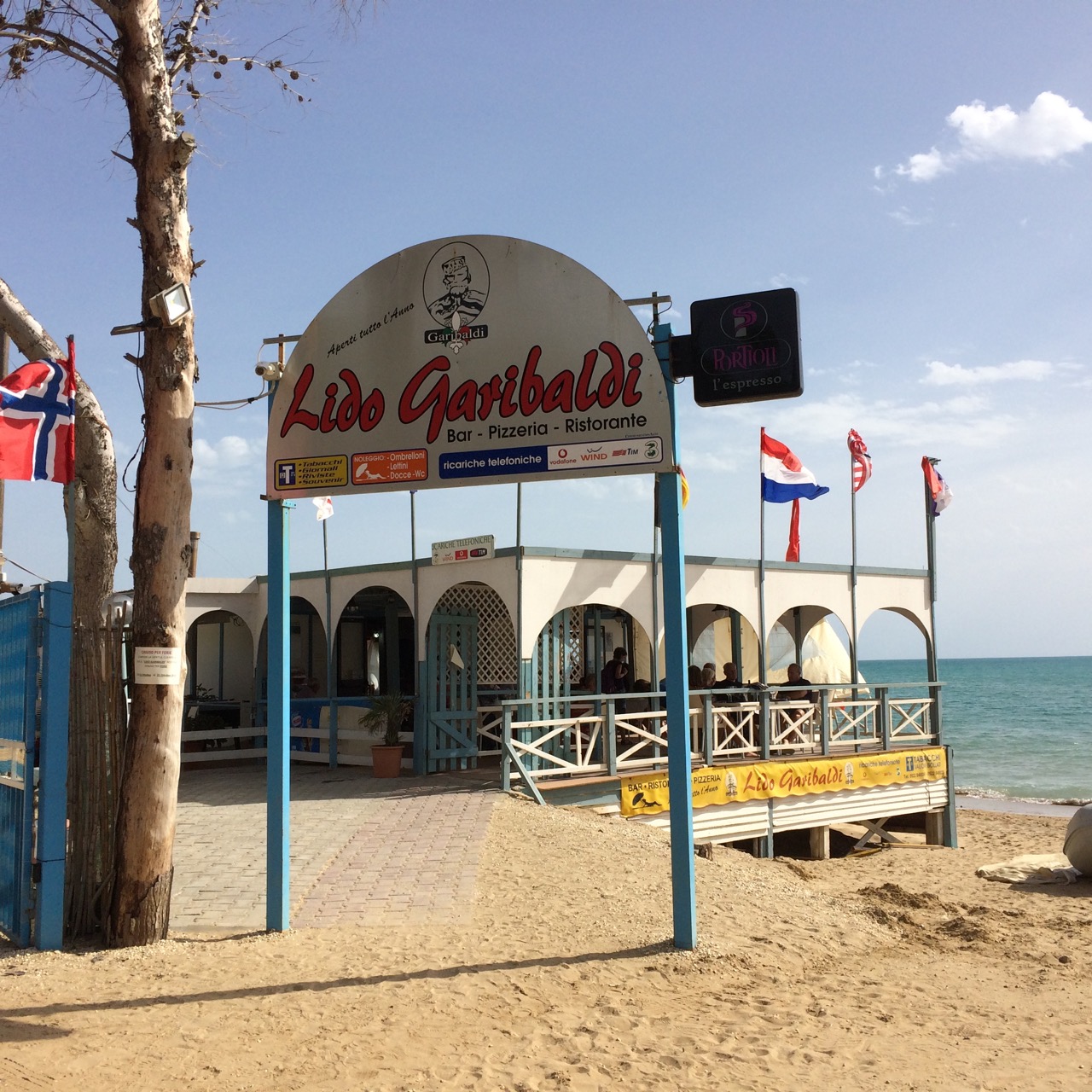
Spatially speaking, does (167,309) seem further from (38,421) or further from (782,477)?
(782,477)

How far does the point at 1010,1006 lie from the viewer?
5.72 meters

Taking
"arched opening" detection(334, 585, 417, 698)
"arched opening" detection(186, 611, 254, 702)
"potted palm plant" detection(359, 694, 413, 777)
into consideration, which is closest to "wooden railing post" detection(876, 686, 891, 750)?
"potted palm plant" detection(359, 694, 413, 777)

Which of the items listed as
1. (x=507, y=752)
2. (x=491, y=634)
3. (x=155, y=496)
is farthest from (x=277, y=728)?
(x=491, y=634)

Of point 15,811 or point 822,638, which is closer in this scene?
point 15,811

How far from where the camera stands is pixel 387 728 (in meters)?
13.9

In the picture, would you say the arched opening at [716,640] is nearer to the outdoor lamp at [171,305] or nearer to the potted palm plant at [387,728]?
Answer: the potted palm plant at [387,728]

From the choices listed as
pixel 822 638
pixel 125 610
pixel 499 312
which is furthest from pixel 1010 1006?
pixel 822 638

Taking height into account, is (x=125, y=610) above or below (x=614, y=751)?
above

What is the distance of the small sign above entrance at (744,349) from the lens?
20.2ft

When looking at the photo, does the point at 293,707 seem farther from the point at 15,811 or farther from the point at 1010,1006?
the point at 1010,1006

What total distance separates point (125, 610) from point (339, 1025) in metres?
3.13

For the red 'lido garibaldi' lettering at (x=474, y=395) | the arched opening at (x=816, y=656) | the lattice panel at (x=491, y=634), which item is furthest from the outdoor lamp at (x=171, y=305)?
the arched opening at (x=816, y=656)

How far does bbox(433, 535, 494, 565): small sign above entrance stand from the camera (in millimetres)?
13008

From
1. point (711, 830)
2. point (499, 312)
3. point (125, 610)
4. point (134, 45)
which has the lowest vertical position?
point (711, 830)
